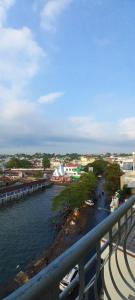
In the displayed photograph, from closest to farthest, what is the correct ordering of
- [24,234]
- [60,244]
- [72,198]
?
1. [60,244]
2. [24,234]
3. [72,198]

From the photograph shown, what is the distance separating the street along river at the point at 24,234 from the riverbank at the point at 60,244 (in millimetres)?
430

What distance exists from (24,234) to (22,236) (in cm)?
52

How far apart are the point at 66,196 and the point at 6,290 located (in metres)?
16.8

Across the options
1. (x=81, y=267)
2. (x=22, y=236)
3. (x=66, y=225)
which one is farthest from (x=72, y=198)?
(x=81, y=267)

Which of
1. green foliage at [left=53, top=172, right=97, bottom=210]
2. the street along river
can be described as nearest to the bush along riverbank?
green foliage at [left=53, top=172, right=97, bottom=210]

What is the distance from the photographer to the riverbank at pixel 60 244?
38.8 ft

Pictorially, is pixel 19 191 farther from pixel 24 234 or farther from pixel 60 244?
pixel 60 244

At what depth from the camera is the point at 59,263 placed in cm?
90

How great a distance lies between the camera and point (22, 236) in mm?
19438

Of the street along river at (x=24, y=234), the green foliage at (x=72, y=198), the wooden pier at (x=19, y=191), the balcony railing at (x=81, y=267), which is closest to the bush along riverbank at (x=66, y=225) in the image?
the green foliage at (x=72, y=198)

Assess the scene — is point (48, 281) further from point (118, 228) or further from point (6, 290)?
point (6, 290)

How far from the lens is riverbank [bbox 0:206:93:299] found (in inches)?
465

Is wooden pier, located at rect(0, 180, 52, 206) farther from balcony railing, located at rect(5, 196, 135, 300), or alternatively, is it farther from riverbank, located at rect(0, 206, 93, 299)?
balcony railing, located at rect(5, 196, 135, 300)

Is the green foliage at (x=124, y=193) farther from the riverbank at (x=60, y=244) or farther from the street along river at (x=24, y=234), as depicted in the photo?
the riverbank at (x=60, y=244)
